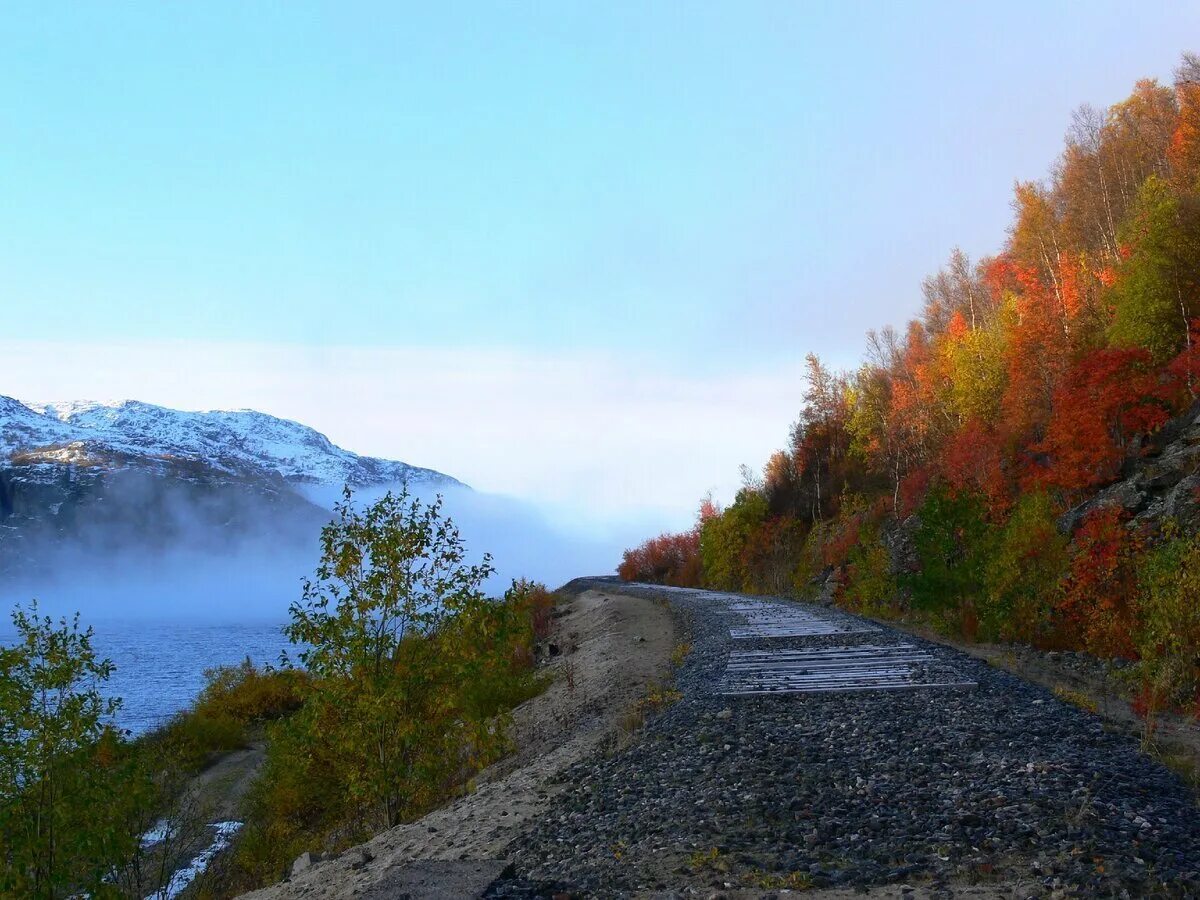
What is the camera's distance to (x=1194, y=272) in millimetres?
37906

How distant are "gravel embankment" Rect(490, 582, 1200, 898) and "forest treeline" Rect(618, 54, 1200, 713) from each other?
5.78 m

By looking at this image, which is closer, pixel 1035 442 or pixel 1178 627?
pixel 1178 627

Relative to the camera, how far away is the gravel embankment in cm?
660

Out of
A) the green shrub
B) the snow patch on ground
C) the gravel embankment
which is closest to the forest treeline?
the green shrub

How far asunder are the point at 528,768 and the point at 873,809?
6554mm

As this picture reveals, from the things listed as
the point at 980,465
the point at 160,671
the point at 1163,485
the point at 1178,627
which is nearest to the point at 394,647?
the point at 1178,627

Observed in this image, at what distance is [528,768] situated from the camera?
1328cm

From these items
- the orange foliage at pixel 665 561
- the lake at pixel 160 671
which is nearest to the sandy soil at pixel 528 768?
the lake at pixel 160 671

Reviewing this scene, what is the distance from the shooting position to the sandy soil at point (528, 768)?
895 centimetres

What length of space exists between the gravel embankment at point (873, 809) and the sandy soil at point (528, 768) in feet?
2.31

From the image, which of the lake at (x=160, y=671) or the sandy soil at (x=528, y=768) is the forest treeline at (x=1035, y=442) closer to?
the sandy soil at (x=528, y=768)

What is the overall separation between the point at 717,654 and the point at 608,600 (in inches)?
1252

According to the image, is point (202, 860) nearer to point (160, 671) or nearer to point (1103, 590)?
→ point (1103, 590)

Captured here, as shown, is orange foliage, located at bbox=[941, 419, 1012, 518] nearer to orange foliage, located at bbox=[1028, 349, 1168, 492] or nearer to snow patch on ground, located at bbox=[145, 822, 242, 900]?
orange foliage, located at bbox=[1028, 349, 1168, 492]
